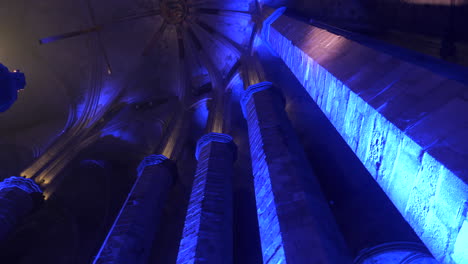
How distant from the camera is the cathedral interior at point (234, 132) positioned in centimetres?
181

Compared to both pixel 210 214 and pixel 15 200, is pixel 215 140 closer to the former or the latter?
pixel 210 214

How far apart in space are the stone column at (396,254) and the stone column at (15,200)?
514cm

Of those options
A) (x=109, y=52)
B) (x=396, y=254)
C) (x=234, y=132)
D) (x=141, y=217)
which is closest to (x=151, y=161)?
(x=141, y=217)

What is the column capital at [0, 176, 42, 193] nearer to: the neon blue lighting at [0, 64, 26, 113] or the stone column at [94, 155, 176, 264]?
the neon blue lighting at [0, 64, 26, 113]

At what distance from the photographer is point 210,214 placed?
140 inches

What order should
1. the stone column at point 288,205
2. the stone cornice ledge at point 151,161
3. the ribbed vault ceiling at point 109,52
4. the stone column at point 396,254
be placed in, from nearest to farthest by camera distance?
the stone column at point 288,205
the stone column at point 396,254
the stone cornice ledge at point 151,161
the ribbed vault ceiling at point 109,52

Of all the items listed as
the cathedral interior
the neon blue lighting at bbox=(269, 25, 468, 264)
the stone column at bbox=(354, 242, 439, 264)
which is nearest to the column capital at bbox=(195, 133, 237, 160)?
the cathedral interior

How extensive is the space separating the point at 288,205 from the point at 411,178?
1.17 m

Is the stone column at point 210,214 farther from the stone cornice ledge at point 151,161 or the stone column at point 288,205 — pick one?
the stone cornice ledge at point 151,161

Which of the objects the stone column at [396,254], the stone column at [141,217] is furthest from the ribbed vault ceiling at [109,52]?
the stone column at [396,254]

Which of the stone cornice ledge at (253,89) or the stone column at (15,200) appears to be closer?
the stone column at (15,200)

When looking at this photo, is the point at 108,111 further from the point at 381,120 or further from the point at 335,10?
the point at 381,120

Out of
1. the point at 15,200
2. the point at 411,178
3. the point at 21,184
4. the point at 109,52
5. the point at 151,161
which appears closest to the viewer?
the point at 411,178

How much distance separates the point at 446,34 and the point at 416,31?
22.2 inches
